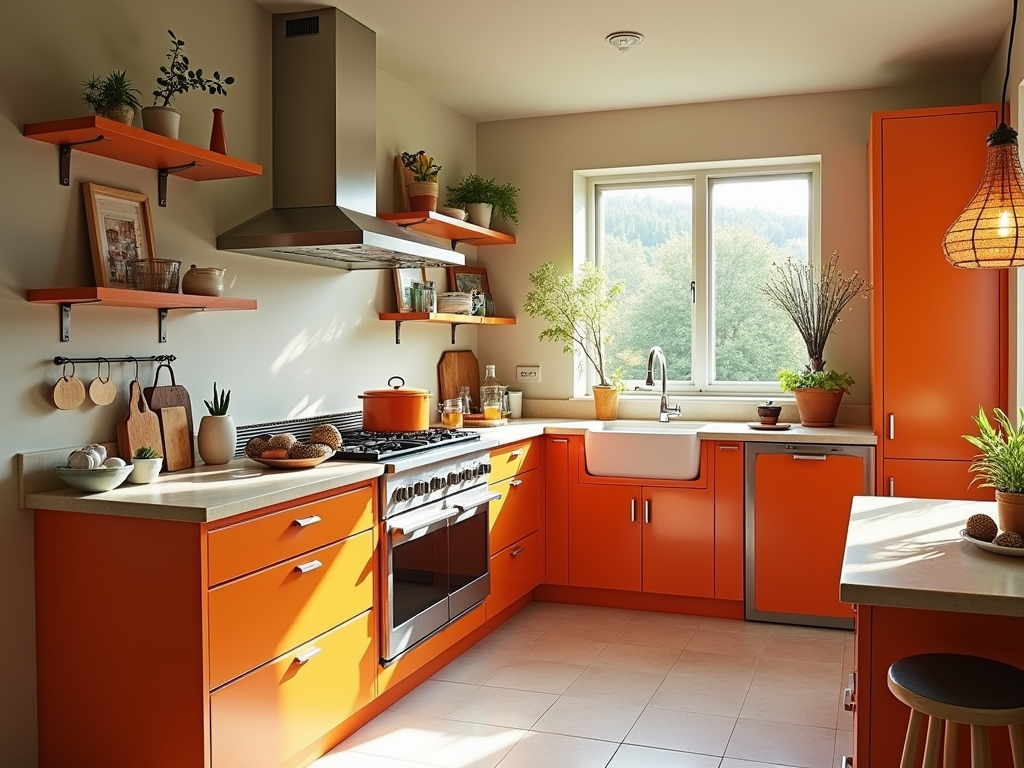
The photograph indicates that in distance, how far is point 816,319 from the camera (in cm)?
458

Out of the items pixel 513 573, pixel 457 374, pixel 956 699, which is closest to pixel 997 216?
pixel 956 699

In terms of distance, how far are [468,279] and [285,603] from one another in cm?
277

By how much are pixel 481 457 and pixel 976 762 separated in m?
2.41

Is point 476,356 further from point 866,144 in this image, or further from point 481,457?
point 866,144

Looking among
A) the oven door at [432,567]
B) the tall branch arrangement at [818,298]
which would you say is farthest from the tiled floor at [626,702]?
the tall branch arrangement at [818,298]

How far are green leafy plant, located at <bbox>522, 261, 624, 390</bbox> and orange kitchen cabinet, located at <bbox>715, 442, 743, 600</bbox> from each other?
0.87 m

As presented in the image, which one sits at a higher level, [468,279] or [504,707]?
[468,279]

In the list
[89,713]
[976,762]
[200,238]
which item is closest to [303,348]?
[200,238]

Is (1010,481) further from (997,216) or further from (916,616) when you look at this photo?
(997,216)

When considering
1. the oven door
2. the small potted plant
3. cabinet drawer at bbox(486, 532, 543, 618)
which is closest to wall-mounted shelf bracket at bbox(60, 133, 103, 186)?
the oven door

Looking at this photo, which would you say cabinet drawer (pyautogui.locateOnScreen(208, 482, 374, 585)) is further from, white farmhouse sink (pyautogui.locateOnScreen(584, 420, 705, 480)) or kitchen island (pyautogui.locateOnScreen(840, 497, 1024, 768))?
white farmhouse sink (pyautogui.locateOnScreen(584, 420, 705, 480))

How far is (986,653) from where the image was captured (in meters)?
1.91

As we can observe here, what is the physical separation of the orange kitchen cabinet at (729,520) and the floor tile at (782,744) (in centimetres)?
118

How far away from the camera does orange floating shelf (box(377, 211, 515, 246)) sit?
13.5 feet
